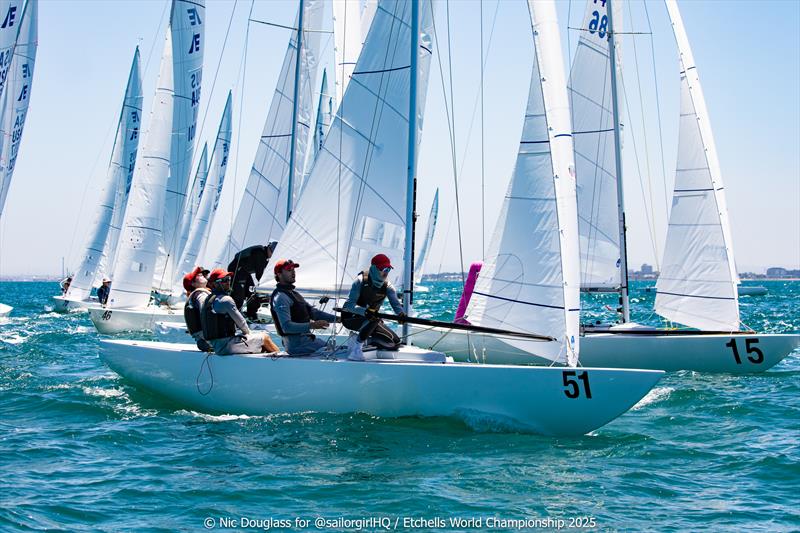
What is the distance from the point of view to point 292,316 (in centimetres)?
945

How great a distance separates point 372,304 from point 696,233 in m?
7.61

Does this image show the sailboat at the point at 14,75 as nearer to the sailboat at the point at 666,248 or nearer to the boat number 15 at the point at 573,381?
the sailboat at the point at 666,248

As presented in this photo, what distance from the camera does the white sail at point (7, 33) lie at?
1677 centimetres

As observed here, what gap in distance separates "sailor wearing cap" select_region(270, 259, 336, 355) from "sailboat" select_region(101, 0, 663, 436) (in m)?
0.30

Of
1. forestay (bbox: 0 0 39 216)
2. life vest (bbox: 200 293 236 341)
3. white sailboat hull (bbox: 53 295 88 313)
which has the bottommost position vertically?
white sailboat hull (bbox: 53 295 88 313)

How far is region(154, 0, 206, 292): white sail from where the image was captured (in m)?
20.3

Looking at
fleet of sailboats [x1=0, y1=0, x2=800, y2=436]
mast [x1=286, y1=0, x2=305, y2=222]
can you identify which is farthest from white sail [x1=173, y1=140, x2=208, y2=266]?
mast [x1=286, y1=0, x2=305, y2=222]

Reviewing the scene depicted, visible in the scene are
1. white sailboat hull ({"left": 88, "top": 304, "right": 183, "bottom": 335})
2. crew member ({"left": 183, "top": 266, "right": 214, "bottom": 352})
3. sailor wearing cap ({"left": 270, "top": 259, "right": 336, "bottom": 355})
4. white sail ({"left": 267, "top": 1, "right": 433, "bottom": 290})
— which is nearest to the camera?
sailor wearing cap ({"left": 270, "top": 259, "right": 336, "bottom": 355})

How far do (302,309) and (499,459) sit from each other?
2.98 m

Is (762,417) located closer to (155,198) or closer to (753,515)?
(753,515)

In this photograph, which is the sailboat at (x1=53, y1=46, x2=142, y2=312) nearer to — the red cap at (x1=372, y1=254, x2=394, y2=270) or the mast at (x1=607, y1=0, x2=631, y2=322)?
the mast at (x1=607, y1=0, x2=631, y2=322)

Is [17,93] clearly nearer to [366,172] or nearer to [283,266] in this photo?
[366,172]

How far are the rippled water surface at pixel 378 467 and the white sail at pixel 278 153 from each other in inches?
306

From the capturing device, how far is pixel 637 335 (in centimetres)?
1383
